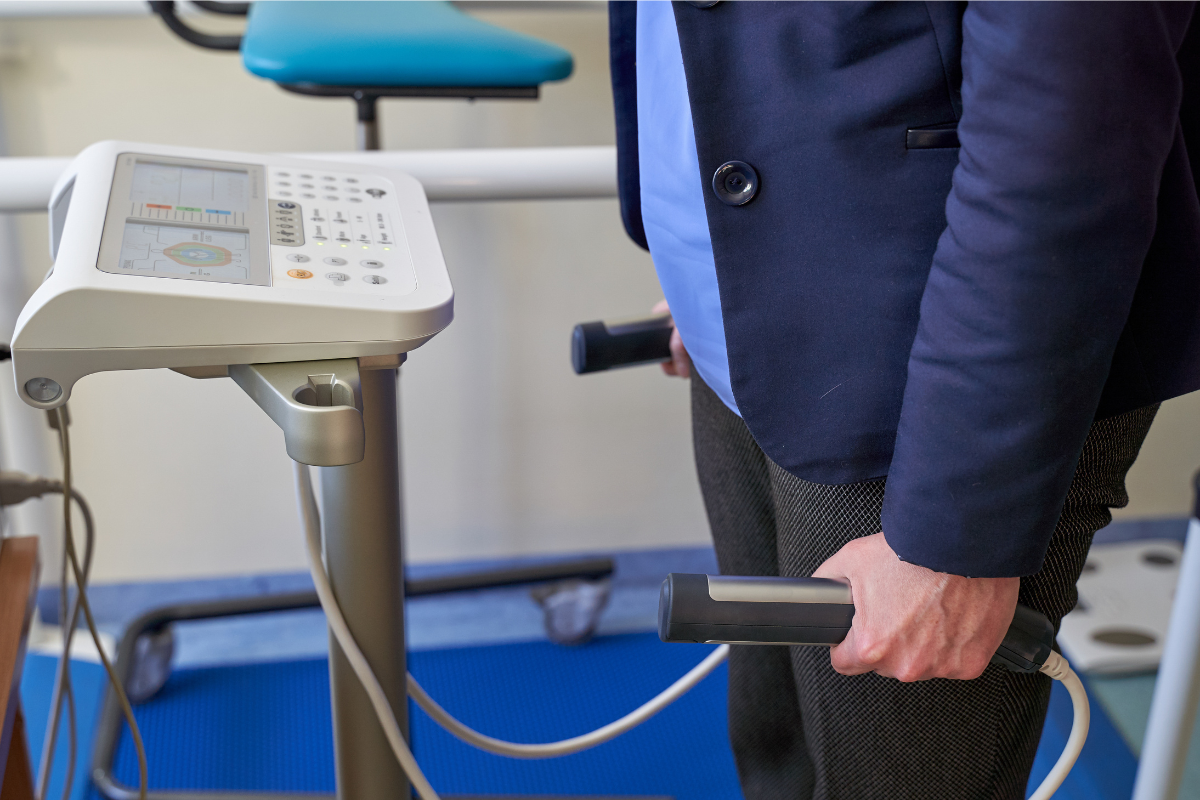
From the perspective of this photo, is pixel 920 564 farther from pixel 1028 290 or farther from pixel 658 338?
pixel 658 338

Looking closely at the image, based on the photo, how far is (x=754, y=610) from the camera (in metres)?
0.53

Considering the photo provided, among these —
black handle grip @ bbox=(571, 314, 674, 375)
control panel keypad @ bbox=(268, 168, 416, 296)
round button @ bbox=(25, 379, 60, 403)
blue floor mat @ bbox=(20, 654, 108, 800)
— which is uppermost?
control panel keypad @ bbox=(268, 168, 416, 296)

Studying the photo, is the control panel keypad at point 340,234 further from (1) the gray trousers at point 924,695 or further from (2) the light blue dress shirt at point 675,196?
(1) the gray trousers at point 924,695

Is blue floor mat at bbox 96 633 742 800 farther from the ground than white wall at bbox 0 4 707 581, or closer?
closer

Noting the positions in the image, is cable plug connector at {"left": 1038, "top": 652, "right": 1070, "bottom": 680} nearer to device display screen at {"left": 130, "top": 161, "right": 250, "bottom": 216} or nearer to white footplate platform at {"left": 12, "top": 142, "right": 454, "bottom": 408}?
white footplate platform at {"left": 12, "top": 142, "right": 454, "bottom": 408}

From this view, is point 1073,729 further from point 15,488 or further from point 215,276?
point 15,488

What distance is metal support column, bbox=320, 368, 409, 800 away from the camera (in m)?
0.62

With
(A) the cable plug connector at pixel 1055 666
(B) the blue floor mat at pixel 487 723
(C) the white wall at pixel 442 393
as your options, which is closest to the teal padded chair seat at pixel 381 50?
(C) the white wall at pixel 442 393

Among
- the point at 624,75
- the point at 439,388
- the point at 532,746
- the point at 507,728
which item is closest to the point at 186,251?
the point at 624,75

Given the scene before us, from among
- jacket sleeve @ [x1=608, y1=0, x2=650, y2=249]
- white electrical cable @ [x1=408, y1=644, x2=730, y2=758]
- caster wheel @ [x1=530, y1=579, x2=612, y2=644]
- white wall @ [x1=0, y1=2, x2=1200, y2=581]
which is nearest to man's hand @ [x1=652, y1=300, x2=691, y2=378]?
jacket sleeve @ [x1=608, y1=0, x2=650, y2=249]

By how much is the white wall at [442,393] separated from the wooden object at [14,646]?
0.84m

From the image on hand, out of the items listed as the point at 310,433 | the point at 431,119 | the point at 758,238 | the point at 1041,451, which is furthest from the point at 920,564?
the point at 431,119

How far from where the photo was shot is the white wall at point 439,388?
1.46m

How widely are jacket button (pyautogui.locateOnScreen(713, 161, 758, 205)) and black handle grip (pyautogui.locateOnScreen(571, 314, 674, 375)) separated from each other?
30cm
